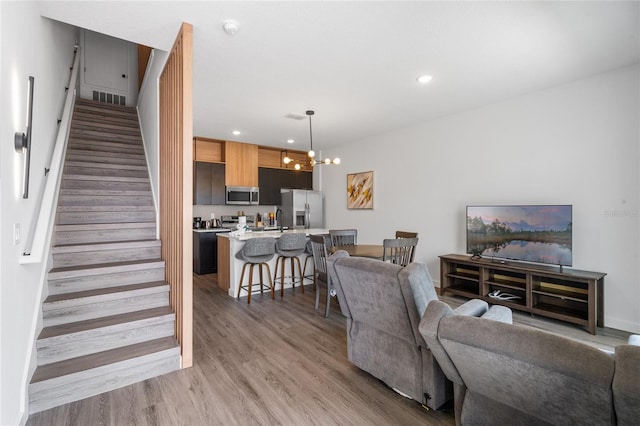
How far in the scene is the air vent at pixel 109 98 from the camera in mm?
6014

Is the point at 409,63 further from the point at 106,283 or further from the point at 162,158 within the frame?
the point at 106,283

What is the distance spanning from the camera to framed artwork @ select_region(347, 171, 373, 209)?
6284 millimetres

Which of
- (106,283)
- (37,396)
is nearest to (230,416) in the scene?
(37,396)

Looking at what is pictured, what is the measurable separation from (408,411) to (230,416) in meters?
1.15

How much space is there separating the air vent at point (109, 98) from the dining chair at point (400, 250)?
5.99m

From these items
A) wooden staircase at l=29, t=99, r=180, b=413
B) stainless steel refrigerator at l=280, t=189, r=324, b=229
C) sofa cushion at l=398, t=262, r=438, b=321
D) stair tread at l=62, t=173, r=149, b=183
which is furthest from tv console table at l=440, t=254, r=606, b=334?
stair tread at l=62, t=173, r=149, b=183

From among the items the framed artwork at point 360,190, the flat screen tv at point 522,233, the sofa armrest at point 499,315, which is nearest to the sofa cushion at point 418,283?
the sofa armrest at point 499,315

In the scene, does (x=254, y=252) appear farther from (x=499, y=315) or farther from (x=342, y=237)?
(x=499, y=315)

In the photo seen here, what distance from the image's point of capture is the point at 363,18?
2.42 meters

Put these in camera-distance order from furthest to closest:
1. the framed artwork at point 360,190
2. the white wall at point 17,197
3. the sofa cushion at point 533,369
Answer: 1. the framed artwork at point 360,190
2. the white wall at point 17,197
3. the sofa cushion at point 533,369

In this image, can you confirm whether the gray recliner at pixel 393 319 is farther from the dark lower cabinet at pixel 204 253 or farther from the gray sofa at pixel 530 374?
the dark lower cabinet at pixel 204 253

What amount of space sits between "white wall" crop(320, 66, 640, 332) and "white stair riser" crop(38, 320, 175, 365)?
13.3 ft

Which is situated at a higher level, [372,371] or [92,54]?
[92,54]

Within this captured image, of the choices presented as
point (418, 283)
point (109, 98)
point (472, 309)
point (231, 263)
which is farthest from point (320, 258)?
point (109, 98)
